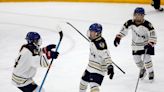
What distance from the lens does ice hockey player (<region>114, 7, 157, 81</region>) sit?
6.41 metres

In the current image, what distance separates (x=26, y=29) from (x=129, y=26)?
441cm

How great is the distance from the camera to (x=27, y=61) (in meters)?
5.22

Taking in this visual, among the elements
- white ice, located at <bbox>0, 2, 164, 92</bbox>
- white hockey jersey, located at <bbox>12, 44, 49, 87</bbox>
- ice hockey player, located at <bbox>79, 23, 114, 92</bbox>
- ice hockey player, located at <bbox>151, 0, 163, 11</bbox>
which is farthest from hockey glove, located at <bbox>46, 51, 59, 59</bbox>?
ice hockey player, located at <bbox>151, 0, 163, 11</bbox>

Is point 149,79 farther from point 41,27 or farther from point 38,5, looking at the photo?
point 38,5

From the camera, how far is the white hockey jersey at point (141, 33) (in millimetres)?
6461

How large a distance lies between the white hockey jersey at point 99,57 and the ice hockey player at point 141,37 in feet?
3.46

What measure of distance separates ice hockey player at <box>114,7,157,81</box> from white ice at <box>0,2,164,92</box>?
0.30 m

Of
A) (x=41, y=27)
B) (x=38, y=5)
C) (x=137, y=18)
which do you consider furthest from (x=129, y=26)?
(x=38, y=5)

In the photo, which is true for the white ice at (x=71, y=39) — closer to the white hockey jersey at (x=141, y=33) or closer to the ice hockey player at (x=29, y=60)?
the white hockey jersey at (x=141, y=33)

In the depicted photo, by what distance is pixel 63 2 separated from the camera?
13.5 metres

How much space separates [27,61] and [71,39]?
4331 mm

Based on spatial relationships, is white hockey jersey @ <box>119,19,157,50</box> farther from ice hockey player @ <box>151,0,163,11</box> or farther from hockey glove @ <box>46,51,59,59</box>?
ice hockey player @ <box>151,0,163,11</box>

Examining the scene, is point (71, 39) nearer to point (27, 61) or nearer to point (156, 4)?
point (156, 4)

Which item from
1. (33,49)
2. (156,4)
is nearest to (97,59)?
(33,49)
